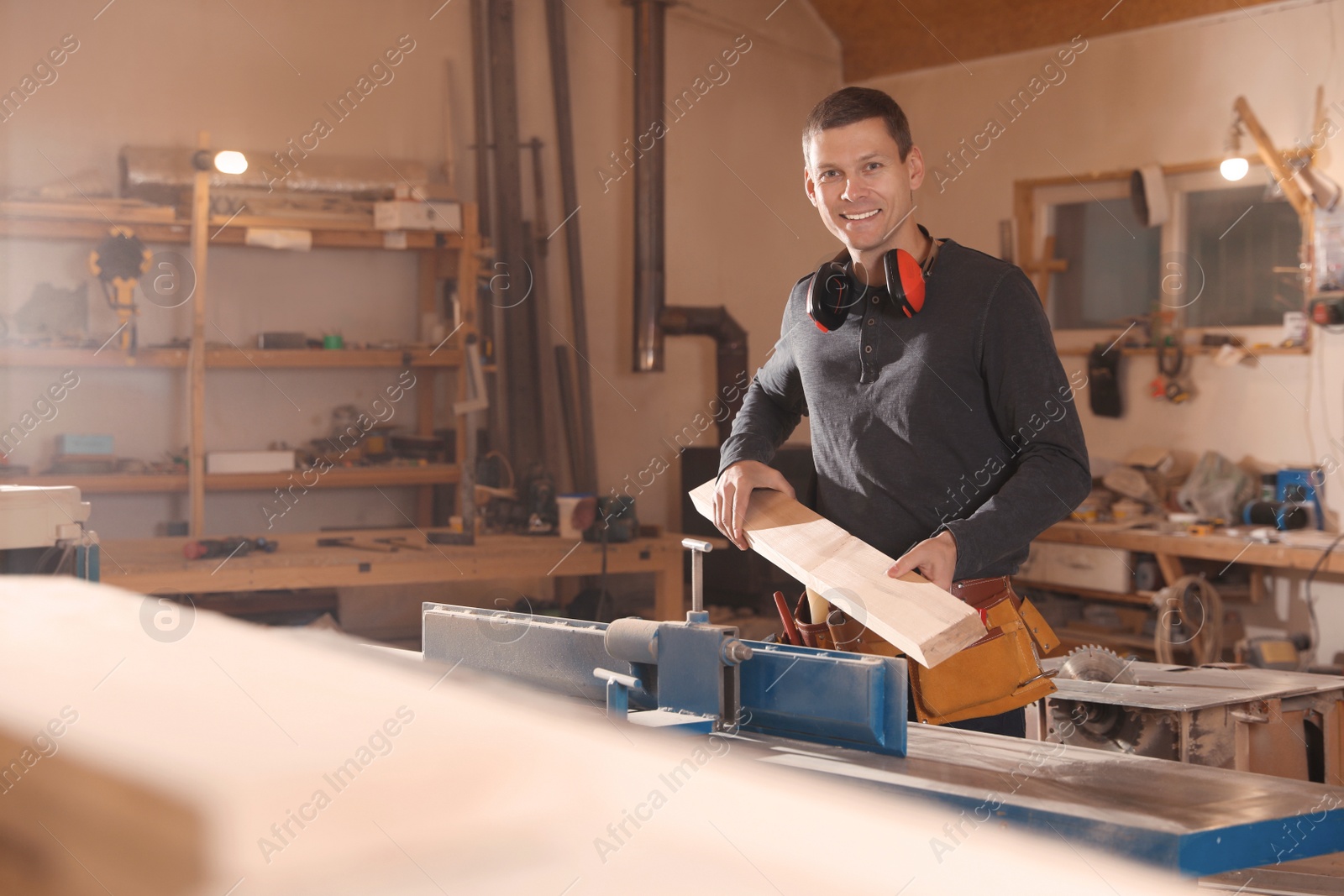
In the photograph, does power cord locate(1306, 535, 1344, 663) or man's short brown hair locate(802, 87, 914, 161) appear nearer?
man's short brown hair locate(802, 87, 914, 161)

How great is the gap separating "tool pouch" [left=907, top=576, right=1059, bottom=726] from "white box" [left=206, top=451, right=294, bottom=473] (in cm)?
364

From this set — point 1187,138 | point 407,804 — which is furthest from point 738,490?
point 1187,138

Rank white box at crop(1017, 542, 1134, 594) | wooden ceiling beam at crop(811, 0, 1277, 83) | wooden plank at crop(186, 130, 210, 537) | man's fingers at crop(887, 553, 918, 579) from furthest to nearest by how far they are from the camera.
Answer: wooden ceiling beam at crop(811, 0, 1277, 83)
white box at crop(1017, 542, 1134, 594)
wooden plank at crop(186, 130, 210, 537)
man's fingers at crop(887, 553, 918, 579)

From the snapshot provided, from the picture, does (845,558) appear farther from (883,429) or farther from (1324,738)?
(1324,738)

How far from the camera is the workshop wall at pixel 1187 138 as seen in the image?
4.80 metres

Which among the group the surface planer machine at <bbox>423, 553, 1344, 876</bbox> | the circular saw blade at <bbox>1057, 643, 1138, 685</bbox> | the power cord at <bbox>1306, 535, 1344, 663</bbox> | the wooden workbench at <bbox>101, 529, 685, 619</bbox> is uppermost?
the surface planer machine at <bbox>423, 553, 1344, 876</bbox>

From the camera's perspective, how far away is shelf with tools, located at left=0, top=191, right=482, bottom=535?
4246 mm

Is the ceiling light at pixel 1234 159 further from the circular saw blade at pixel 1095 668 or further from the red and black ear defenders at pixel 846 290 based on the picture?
the red and black ear defenders at pixel 846 290

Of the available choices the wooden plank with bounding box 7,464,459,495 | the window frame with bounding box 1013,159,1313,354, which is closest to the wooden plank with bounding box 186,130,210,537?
the wooden plank with bounding box 7,464,459,495

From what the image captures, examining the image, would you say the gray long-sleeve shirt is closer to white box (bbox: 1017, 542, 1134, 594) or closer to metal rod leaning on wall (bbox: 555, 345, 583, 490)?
white box (bbox: 1017, 542, 1134, 594)

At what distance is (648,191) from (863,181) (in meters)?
4.22

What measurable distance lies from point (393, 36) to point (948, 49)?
107 inches

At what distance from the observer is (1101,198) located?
5.56 metres

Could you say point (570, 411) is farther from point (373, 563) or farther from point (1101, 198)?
point (1101, 198)
